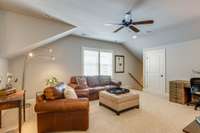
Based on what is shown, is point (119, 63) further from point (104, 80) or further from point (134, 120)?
point (134, 120)

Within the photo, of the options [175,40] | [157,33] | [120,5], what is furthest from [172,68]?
[120,5]

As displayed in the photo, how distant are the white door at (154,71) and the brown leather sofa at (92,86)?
1.91m

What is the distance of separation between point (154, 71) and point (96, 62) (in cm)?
303

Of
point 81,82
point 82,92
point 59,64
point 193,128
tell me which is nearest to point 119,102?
point 82,92

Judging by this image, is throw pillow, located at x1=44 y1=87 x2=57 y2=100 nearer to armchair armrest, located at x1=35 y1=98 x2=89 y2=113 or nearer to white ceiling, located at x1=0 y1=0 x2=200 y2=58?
armchair armrest, located at x1=35 y1=98 x2=89 y2=113

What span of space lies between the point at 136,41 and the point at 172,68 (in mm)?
2218

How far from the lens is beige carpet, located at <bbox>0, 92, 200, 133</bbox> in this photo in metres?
2.79

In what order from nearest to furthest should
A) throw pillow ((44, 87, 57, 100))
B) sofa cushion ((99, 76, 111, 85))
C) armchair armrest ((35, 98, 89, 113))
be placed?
armchair armrest ((35, 98, 89, 113)) → throw pillow ((44, 87, 57, 100)) → sofa cushion ((99, 76, 111, 85))

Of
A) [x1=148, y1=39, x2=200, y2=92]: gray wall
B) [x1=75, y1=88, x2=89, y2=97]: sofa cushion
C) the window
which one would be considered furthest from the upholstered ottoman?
[x1=148, y1=39, x2=200, y2=92]: gray wall

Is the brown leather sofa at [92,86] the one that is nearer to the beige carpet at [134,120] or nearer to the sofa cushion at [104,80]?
the sofa cushion at [104,80]

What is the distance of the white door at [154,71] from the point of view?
5.99m

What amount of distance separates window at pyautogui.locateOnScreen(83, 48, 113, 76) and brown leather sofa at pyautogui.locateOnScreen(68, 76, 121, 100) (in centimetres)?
67

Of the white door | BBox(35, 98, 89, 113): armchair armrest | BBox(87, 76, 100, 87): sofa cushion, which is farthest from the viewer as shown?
the white door

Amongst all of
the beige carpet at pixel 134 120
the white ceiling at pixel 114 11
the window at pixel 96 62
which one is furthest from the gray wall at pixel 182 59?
the window at pixel 96 62
